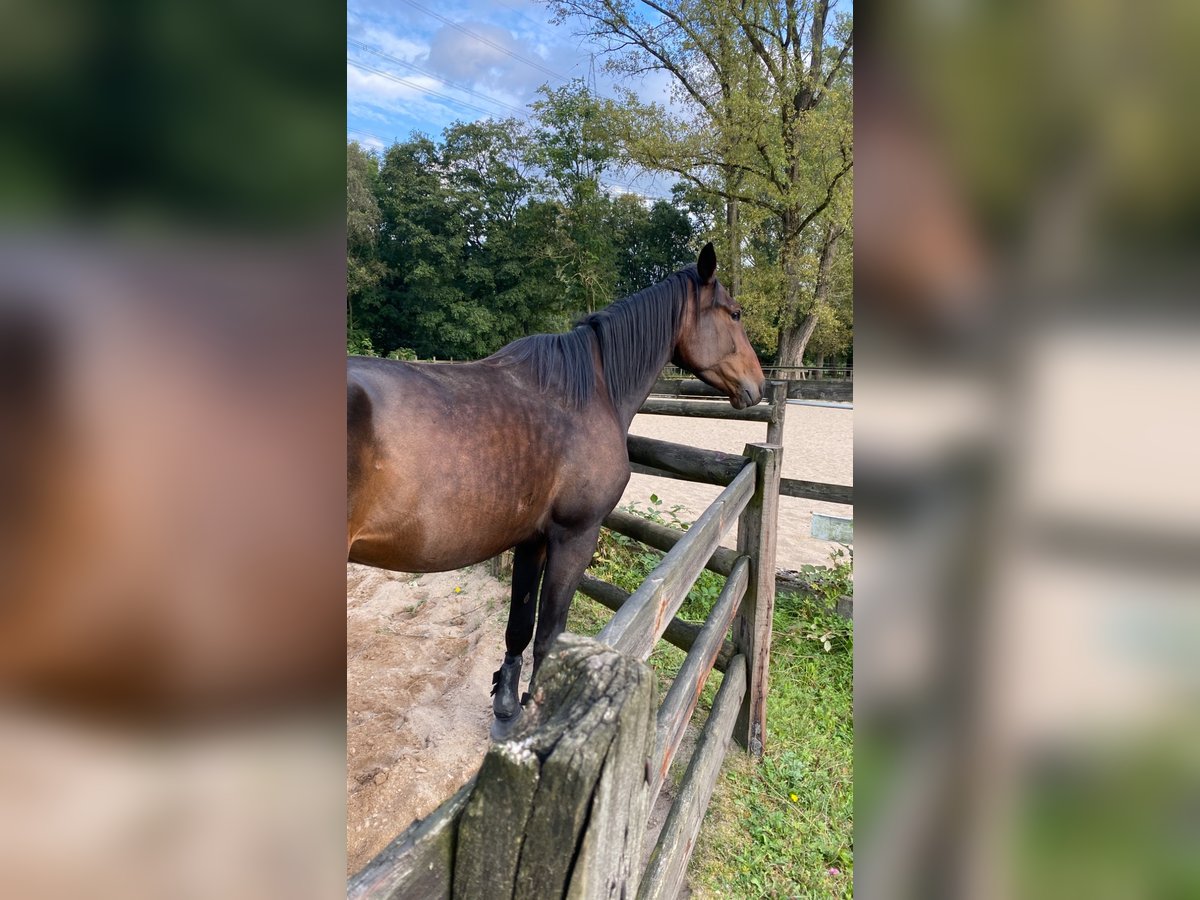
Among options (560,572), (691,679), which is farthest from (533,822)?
(560,572)

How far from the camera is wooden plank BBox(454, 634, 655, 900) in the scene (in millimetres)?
418

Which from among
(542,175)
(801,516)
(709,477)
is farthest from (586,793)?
(542,175)

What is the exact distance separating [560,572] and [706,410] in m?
1.65

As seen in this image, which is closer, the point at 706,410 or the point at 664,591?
the point at 664,591

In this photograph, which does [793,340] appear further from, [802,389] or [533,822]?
[533,822]

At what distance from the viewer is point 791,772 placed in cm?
219

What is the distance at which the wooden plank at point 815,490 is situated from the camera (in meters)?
3.43

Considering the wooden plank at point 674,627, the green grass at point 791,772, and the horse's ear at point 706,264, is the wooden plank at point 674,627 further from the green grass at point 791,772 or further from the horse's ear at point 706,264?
the horse's ear at point 706,264

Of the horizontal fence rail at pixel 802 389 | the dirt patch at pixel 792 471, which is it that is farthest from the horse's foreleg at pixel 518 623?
the horizontal fence rail at pixel 802 389
